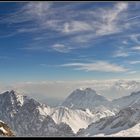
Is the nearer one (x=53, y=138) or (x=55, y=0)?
(x=53, y=138)

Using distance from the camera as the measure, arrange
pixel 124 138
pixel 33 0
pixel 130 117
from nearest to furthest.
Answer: pixel 124 138 < pixel 33 0 < pixel 130 117

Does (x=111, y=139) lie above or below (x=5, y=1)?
below

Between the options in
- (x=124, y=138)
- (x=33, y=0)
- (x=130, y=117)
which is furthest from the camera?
(x=130, y=117)

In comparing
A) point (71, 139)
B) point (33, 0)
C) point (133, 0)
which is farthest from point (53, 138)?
point (133, 0)

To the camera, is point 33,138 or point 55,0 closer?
point 33,138

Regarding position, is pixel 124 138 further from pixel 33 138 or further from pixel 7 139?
pixel 7 139

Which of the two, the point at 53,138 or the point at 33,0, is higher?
the point at 33,0

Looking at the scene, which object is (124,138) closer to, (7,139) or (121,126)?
(7,139)

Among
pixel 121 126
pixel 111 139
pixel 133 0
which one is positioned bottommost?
pixel 121 126

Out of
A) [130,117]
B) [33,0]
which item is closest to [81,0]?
[33,0]
